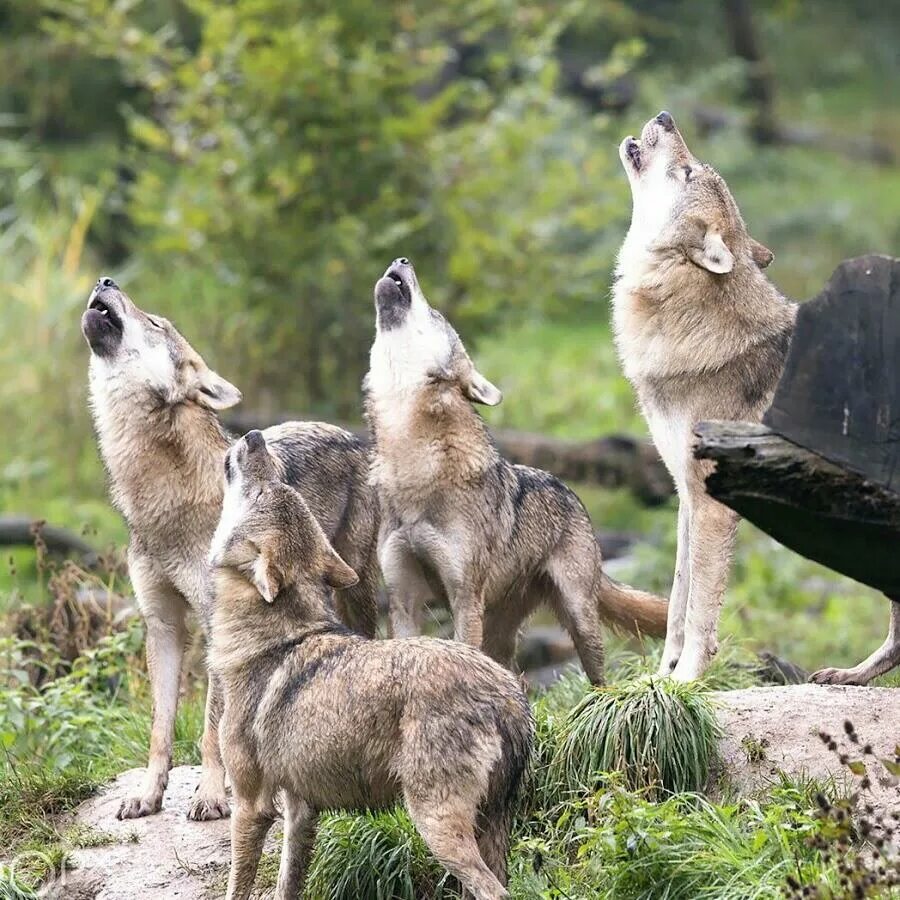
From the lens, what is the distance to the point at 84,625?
9.02 m

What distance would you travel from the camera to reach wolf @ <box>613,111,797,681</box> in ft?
23.4

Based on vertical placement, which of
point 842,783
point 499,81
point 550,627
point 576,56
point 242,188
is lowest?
point 550,627

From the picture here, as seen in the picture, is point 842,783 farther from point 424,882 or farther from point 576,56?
point 576,56

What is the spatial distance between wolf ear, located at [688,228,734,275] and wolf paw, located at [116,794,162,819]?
10.8 feet

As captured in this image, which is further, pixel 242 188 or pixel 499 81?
pixel 499 81

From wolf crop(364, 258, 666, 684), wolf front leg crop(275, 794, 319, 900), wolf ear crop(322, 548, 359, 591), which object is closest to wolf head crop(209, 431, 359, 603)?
wolf ear crop(322, 548, 359, 591)

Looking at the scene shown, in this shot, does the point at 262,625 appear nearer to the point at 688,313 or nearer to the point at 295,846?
the point at 295,846

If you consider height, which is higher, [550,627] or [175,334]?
[175,334]

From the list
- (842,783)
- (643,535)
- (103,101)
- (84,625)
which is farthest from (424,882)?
(103,101)

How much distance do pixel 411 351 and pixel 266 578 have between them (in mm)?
1781

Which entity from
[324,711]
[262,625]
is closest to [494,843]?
[324,711]

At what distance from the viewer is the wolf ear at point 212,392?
731cm

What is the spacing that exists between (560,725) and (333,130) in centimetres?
900

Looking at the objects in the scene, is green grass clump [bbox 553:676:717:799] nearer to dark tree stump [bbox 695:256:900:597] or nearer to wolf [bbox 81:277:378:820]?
dark tree stump [bbox 695:256:900:597]
